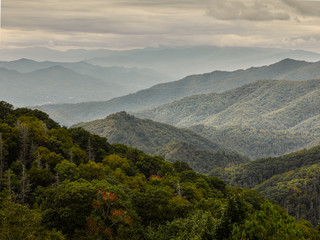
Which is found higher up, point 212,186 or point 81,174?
point 81,174

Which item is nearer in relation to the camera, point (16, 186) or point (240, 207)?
point (240, 207)

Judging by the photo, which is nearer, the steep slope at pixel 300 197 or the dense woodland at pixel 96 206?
the dense woodland at pixel 96 206

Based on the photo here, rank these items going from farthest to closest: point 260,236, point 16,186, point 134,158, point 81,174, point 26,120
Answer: point 134,158
point 26,120
point 81,174
point 16,186
point 260,236

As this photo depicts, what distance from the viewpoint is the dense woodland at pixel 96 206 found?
30.2 meters

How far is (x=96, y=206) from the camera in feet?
142

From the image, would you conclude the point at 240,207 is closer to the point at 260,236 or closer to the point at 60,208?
the point at 260,236

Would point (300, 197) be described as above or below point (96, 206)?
below

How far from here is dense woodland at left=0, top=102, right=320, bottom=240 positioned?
99.2ft

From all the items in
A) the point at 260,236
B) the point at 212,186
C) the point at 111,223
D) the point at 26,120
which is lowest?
the point at 212,186

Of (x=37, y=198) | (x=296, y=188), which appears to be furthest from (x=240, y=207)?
(x=296, y=188)

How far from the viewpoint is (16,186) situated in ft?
169

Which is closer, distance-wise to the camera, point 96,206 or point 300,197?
point 96,206

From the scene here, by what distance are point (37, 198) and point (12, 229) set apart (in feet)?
69.3

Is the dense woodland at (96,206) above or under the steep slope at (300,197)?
above
